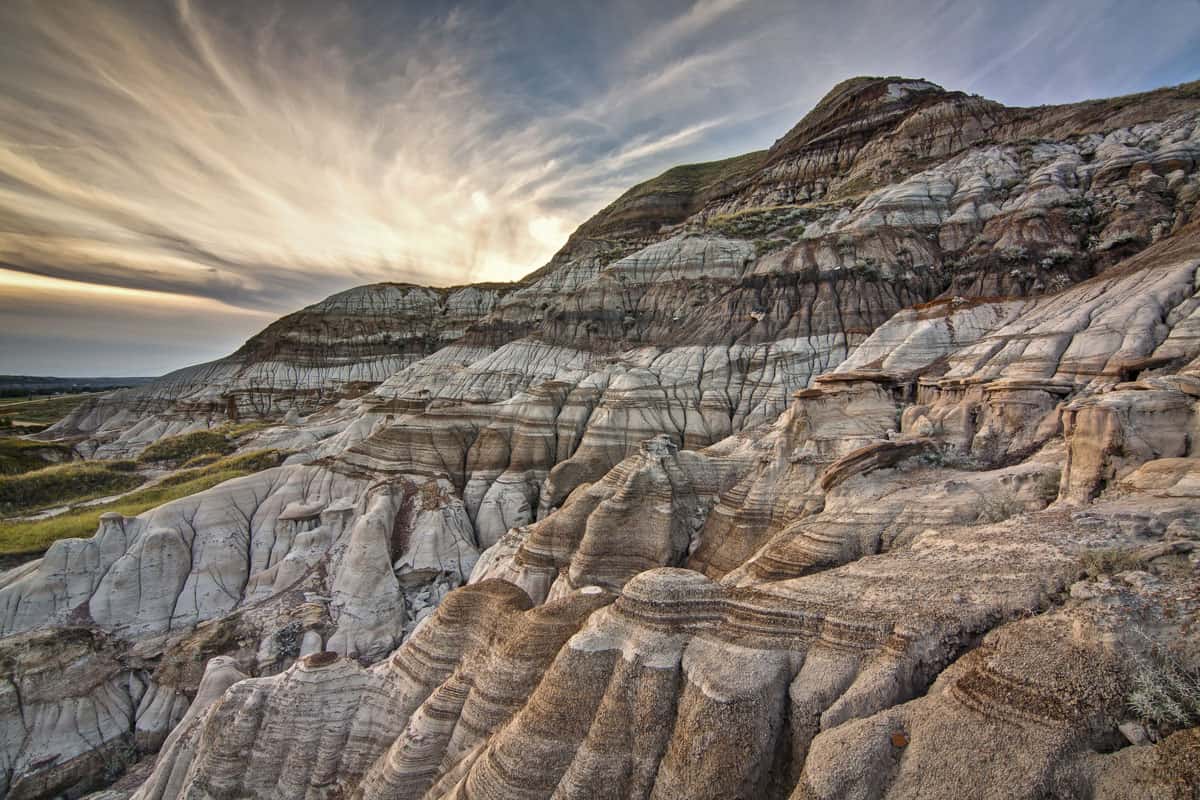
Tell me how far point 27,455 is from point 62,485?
14.6 meters

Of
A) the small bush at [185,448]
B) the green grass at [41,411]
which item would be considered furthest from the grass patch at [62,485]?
the green grass at [41,411]

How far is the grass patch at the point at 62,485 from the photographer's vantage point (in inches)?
1030

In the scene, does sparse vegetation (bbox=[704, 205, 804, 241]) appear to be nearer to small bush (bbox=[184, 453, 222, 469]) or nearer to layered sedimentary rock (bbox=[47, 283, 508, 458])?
layered sedimentary rock (bbox=[47, 283, 508, 458])

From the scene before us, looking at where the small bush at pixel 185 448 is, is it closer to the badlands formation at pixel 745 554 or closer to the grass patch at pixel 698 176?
the badlands formation at pixel 745 554

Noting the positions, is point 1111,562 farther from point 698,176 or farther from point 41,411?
point 41,411

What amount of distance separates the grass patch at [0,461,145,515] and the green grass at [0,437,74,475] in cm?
789

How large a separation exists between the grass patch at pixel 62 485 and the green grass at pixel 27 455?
7889 millimetres

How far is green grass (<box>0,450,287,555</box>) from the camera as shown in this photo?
803 inches

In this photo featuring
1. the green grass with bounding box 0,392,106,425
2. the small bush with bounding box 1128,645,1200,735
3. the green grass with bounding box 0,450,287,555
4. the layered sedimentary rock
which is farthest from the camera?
the green grass with bounding box 0,392,106,425

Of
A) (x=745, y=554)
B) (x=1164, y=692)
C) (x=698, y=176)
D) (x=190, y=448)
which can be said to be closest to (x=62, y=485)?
(x=190, y=448)

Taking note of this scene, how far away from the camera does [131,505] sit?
23641 millimetres

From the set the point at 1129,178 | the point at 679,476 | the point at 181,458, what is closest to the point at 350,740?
the point at 679,476

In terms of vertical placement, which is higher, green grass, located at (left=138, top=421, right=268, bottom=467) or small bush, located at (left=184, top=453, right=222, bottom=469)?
green grass, located at (left=138, top=421, right=268, bottom=467)

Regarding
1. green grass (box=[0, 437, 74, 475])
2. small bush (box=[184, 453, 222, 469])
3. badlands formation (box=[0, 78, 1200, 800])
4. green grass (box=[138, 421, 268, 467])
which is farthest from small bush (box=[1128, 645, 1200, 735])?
green grass (box=[0, 437, 74, 475])
